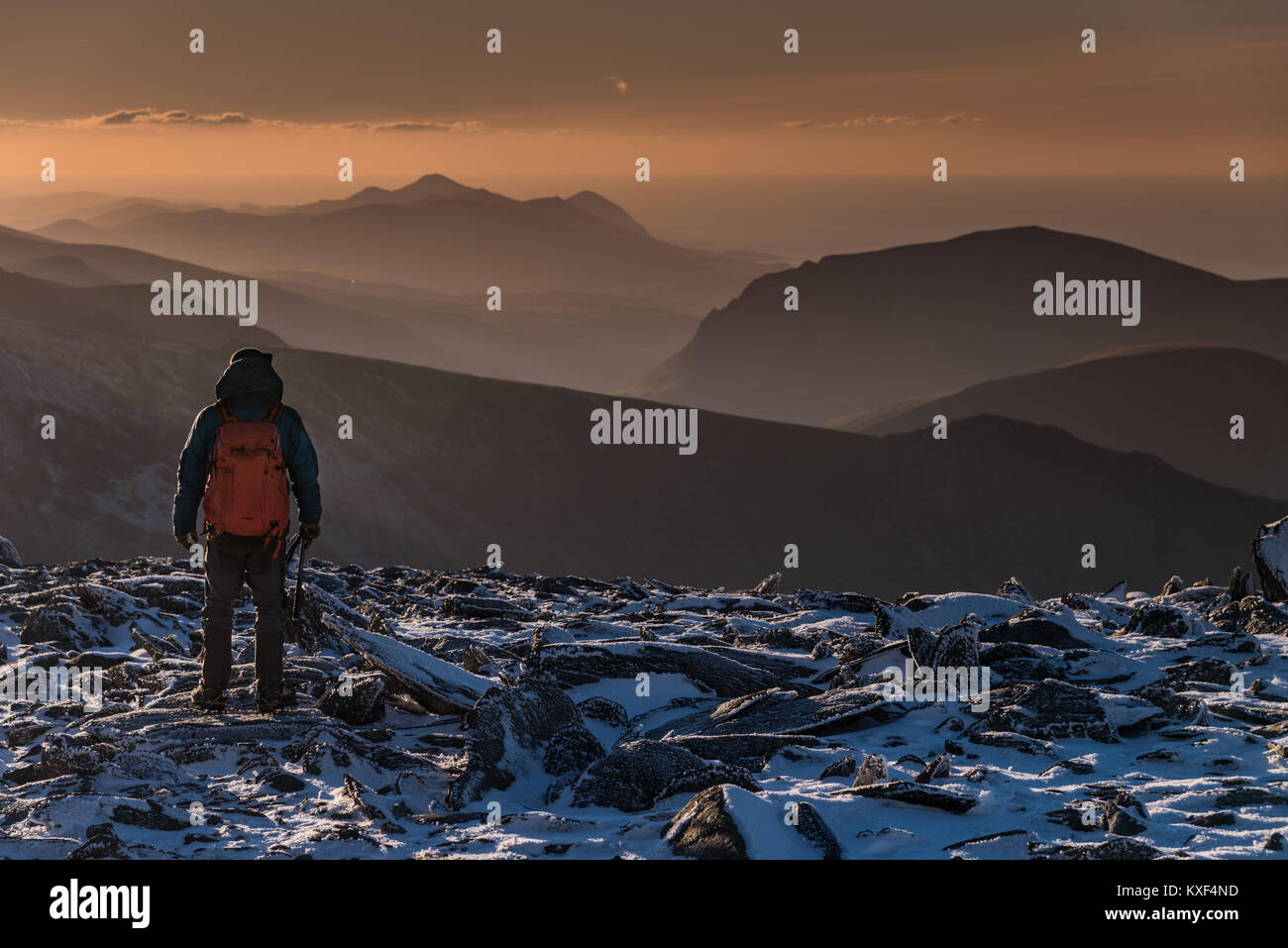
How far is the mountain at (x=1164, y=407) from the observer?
10431 cm

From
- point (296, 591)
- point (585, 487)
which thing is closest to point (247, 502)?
point (296, 591)

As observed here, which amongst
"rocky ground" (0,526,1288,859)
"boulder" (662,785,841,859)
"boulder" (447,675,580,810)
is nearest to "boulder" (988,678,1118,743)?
"rocky ground" (0,526,1288,859)

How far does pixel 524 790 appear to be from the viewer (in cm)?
620

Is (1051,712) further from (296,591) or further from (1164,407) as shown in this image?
(1164,407)

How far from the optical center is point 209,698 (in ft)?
24.3

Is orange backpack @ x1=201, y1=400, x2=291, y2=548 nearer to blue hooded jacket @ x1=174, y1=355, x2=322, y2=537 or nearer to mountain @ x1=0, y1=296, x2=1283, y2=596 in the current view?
blue hooded jacket @ x1=174, y1=355, x2=322, y2=537

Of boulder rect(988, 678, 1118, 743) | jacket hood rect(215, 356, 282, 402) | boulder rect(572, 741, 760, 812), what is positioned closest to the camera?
boulder rect(572, 741, 760, 812)

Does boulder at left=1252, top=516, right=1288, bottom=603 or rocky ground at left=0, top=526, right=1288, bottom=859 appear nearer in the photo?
rocky ground at left=0, top=526, right=1288, bottom=859

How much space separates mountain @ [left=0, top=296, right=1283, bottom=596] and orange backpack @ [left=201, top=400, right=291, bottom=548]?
113 feet

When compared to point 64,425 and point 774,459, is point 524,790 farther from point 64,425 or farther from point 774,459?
point 774,459

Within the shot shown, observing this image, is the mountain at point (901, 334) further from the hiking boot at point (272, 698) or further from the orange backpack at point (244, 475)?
the orange backpack at point (244, 475)

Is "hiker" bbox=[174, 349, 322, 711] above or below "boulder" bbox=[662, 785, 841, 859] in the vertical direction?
above

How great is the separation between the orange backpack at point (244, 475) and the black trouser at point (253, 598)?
151mm

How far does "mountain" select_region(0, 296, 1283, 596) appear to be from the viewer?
45.2m
